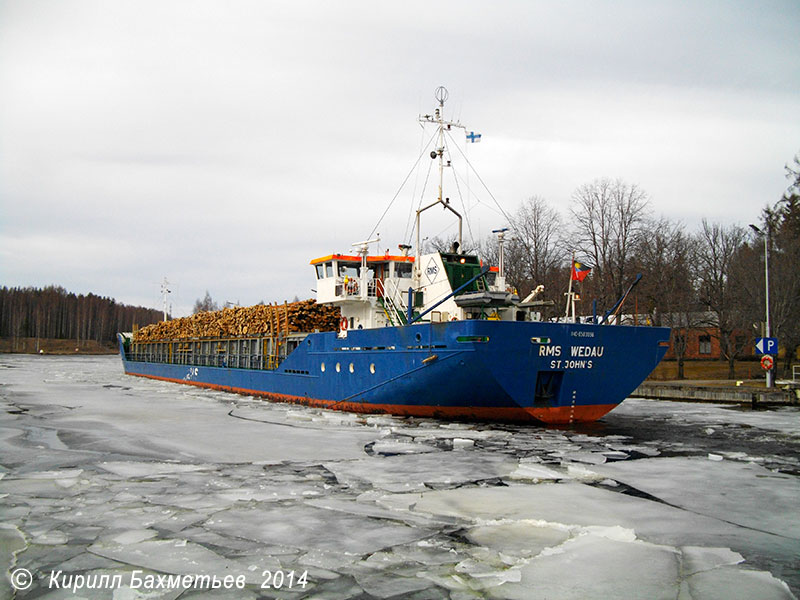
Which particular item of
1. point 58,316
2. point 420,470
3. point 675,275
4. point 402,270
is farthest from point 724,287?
point 58,316

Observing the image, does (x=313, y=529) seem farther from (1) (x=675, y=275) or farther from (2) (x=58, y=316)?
(2) (x=58, y=316)

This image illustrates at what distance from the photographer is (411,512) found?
6184 mm

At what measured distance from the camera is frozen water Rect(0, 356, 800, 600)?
4.48 metres

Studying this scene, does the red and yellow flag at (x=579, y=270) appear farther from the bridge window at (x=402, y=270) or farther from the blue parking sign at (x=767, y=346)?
the blue parking sign at (x=767, y=346)

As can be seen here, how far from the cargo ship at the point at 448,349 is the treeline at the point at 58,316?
118 meters

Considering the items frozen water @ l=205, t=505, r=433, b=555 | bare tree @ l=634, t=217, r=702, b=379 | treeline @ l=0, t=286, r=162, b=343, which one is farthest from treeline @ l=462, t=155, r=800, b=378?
treeline @ l=0, t=286, r=162, b=343

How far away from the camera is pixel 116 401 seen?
20609mm

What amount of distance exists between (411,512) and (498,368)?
707cm

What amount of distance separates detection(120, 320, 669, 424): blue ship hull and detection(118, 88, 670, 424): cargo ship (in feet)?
0.08

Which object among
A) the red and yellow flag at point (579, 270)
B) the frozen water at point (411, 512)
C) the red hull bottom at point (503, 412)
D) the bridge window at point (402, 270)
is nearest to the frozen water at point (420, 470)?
the frozen water at point (411, 512)

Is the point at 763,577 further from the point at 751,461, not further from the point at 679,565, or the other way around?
the point at 751,461

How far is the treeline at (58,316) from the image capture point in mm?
120062
